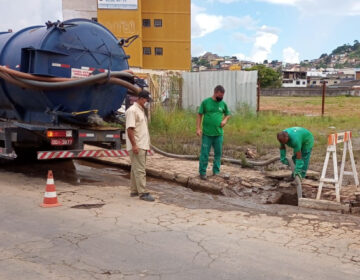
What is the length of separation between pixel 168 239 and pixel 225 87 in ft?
40.4

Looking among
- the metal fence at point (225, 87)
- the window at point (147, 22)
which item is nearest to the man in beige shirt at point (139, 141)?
the metal fence at point (225, 87)

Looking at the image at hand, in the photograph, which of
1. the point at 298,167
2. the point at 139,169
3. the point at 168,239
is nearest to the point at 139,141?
the point at 139,169

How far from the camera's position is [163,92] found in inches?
635

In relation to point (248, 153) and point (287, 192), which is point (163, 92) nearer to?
point (248, 153)

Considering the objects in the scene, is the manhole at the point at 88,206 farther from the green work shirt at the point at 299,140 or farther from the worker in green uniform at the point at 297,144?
the green work shirt at the point at 299,140

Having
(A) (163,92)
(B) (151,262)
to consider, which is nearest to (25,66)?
(B) (151,262)

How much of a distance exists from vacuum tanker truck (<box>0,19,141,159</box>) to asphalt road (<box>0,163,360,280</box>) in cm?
120

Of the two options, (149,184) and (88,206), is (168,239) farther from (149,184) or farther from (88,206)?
(149,184)

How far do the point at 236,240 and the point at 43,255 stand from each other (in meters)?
2.13

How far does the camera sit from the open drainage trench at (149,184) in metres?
7.45

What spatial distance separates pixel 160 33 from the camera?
40.2 metres

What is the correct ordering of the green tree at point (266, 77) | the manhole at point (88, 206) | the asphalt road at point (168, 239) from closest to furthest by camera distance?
the asphalt road at point (168, 239) → the manhole at point (88, 206) → the green tree at point (266, 77)

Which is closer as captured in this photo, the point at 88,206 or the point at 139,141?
the point at 88,206

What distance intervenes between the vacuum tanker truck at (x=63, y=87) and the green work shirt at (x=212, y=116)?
147 cm
